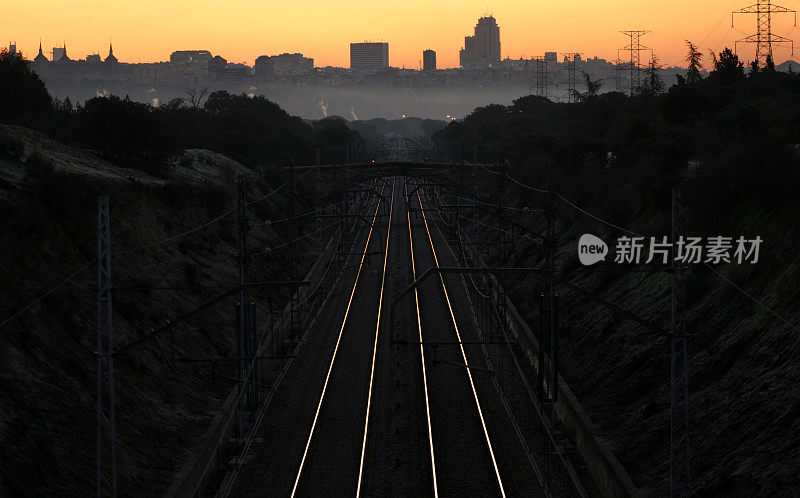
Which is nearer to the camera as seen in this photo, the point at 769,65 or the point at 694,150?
the point at 694,150

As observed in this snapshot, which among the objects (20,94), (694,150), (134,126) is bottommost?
(694,150)

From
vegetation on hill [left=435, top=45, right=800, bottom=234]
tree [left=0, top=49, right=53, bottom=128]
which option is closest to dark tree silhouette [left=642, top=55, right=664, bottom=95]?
vegetation on hill [left=435, top=45, right=800, bottom=234]

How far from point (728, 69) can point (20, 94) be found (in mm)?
57864

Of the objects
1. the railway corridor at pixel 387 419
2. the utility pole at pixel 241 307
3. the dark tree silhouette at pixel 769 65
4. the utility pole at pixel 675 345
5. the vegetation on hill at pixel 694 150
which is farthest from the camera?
the dark tree silhouette at pixel 769 65

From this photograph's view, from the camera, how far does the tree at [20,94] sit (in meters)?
64.3

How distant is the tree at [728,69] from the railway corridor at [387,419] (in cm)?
4396

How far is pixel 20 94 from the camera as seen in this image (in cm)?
6756

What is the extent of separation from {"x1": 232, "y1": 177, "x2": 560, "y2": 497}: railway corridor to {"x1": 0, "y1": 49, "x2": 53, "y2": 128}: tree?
117 ft

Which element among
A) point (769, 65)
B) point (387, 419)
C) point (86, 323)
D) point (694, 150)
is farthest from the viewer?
point (769, 65)

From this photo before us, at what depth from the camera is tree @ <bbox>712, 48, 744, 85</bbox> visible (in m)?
74.6

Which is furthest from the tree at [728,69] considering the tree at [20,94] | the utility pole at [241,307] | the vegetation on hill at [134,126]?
the utility pole at [241,307]

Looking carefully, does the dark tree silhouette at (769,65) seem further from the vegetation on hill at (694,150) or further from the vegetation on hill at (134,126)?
the vegetation on hill at (134,126)

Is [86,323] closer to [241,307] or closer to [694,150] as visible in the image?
[241,307]

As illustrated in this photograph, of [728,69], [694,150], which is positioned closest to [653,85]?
[728,69]
